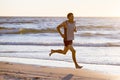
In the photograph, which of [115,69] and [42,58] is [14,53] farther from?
[115,69]

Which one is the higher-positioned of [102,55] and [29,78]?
[29,78]

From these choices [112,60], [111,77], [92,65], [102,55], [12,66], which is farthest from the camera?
[102,55]

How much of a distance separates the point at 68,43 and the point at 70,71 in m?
0.81

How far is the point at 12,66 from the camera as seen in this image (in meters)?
11.9

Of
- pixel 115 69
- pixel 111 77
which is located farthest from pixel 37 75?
pixel 115 69

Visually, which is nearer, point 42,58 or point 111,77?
point 111,77

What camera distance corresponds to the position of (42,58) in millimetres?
15148

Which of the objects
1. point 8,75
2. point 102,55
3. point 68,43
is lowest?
point 102,55

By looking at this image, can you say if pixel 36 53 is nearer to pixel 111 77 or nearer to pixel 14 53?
pixel 14 53

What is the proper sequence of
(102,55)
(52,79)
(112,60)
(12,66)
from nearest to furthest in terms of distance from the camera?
(52,79)
(12,66)
(112,60)
(102,55)

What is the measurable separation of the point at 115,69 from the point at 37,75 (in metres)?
3.23

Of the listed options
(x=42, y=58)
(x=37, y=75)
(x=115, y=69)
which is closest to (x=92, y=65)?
(x=115, y=69)

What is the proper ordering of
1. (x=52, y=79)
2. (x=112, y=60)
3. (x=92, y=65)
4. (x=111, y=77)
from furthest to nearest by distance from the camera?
1. (x=112, y=60)
2. (x=92, y=65)
3. (x=111, y=77)
4. (x=52, y=79)

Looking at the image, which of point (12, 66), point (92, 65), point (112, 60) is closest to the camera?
point (12, 66)
